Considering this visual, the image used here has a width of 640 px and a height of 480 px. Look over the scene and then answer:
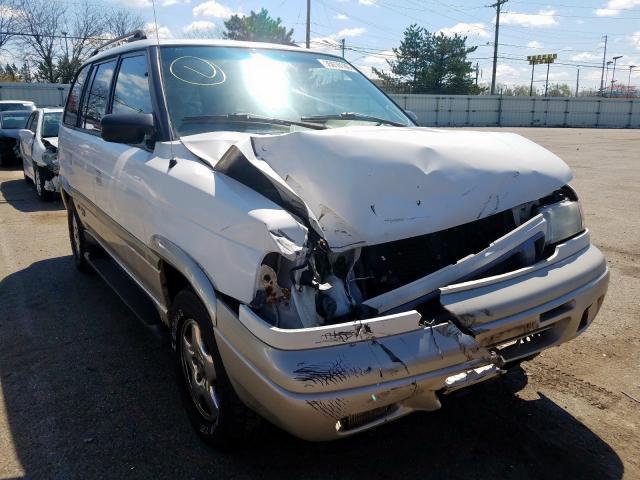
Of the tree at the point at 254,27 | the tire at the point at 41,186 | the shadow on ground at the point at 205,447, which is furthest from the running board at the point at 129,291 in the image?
the tree at the point at 254,27

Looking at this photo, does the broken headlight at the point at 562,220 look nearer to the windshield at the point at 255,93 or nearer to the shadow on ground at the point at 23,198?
the windshield at the point at 255,93

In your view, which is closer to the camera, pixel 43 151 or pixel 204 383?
pixel 204 383

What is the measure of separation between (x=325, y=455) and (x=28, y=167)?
35.1ft

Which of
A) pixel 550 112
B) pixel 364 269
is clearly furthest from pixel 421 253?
pixel 550 112

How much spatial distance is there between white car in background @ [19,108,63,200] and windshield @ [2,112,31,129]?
5046 mm

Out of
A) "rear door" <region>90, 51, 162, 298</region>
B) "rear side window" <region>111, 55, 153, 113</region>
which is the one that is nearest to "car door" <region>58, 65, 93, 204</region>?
"rear door" <region>90, 51, 162, 298</region>

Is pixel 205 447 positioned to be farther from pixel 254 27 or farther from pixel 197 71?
pixel 254 27

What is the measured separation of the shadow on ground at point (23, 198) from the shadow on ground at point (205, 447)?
6.31m

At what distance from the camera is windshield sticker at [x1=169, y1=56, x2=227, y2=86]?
335 centimetres

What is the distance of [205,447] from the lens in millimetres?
2740

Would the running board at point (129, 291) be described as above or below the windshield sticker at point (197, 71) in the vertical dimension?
below

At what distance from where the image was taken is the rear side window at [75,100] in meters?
5.14

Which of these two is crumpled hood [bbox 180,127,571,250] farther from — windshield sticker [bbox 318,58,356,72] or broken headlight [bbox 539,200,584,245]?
windshield sticker [bbox 318,58,356,72]

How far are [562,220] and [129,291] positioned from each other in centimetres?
284
